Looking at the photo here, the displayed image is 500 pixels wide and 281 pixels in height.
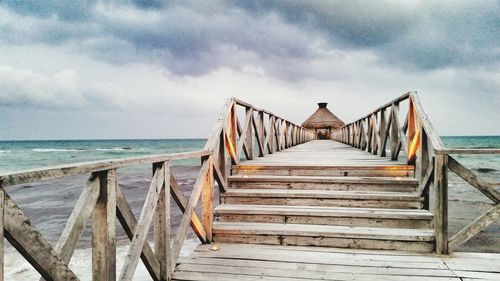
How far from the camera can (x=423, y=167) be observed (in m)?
3.95

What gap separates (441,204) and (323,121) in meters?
34.6

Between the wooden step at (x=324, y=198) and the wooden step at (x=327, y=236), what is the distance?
16.2 inches

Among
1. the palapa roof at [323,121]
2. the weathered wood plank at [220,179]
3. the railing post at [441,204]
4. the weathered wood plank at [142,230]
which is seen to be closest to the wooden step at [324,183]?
the weathered wood plank at [220,179]

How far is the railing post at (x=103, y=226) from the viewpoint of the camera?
1906mm

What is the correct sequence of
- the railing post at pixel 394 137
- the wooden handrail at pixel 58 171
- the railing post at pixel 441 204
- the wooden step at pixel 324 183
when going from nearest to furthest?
the wooden handrail at pixel 58 171 → the railing post at pixel 441 204 → the wooden step at pixel 324 183 → the railing post at pixel 394 137

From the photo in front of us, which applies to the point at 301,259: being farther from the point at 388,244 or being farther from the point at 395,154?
the point at 395,154

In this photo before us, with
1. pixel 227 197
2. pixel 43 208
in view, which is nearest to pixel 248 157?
pixel 227 197

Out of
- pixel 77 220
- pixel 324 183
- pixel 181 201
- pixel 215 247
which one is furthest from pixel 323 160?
pixel 77 220

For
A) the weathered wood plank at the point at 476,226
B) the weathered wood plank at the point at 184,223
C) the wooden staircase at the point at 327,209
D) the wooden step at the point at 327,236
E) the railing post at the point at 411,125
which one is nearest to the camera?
the weathered wood plank at the point at 184,223

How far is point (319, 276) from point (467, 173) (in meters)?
1.72

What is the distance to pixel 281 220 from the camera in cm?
383

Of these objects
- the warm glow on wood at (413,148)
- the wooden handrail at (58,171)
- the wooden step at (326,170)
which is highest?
the warm glow on wood at (413,148)

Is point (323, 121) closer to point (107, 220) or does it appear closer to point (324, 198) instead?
point (324, 198)

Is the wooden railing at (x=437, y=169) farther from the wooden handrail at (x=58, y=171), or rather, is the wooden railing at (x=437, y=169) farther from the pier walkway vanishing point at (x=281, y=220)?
the wooden handrail at (x=58, y=171)
